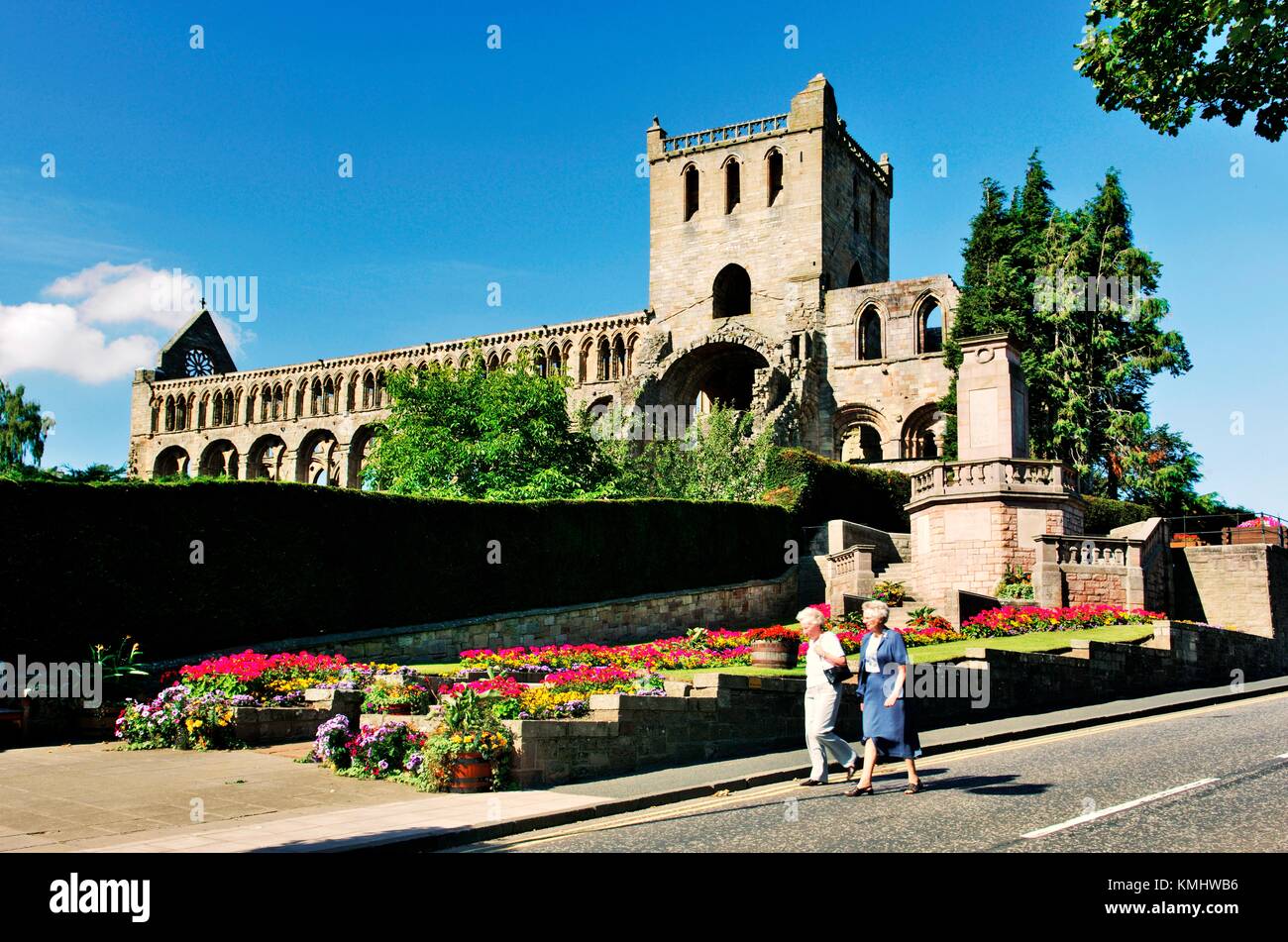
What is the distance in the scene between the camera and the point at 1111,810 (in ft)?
31.2

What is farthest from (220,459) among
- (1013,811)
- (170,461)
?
(1013,811)

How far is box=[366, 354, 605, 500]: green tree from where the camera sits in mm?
35438

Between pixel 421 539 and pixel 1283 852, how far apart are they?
2002 centimetres

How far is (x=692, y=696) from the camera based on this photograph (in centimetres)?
1370

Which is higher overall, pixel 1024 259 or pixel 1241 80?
pixel 1024 259

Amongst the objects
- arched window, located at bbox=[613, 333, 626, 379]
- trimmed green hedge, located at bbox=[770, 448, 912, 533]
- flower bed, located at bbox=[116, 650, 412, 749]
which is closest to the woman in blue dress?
flower bed, located at bbox=[116, 650, 412, 749]

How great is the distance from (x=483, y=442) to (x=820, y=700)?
2600cm

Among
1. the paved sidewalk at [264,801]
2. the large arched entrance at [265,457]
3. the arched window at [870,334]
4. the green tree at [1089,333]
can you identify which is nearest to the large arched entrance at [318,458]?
the large arched entrance at [265,457]

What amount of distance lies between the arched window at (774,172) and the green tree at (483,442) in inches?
788

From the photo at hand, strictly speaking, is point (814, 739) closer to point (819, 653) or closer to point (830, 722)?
point (830, 722)

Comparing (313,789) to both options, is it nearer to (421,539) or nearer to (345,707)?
(345,707)

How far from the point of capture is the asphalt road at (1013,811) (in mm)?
8484
